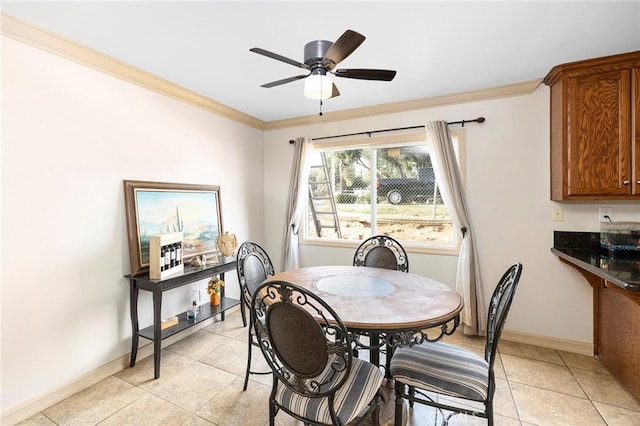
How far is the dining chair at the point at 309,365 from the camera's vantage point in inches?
47.8

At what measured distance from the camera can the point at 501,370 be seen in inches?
91.5

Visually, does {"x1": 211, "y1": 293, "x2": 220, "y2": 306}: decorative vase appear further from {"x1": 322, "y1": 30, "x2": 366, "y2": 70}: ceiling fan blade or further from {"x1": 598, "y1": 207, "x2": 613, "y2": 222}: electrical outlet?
{"x1": 598, "y1": 207, "x2": 613, "y2": 222}: electrical outlet

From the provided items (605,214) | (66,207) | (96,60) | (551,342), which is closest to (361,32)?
(96,60)

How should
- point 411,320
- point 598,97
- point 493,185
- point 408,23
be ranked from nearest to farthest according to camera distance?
point 411,320
point 408,23
point 598,97
point 493,185

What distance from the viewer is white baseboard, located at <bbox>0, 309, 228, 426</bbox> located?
1.77 m

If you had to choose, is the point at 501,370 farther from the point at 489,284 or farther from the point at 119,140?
the point at 119,140

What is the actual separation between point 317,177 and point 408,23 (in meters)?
2.30

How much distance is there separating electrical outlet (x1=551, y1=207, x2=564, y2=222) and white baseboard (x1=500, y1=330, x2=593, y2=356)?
3.66 ft

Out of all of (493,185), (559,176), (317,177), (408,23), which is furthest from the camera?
(317,177)

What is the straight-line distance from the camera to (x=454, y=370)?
1.49m

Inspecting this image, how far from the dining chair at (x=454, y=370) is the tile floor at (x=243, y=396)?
0.47m

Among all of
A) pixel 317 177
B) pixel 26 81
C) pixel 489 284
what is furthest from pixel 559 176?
pixel 26 81

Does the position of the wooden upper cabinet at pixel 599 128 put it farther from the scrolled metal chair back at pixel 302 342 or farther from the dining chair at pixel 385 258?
the scrolled metal chair back at pixel 302 342

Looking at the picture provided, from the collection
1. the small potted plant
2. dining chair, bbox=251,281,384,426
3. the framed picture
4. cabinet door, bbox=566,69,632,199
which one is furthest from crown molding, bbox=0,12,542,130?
dining chair, bbox=251,281,384,426
